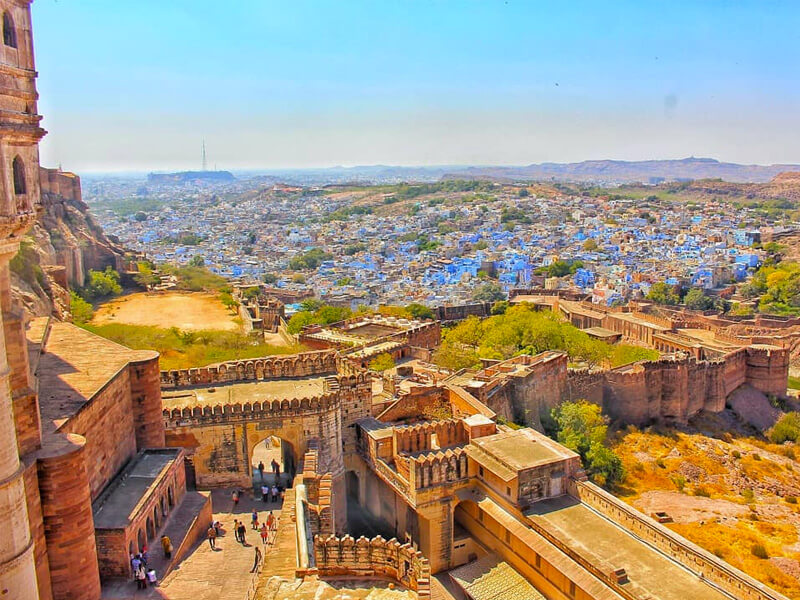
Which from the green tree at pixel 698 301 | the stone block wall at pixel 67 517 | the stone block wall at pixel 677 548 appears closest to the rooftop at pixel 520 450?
the stone block wall at pixel 677 548

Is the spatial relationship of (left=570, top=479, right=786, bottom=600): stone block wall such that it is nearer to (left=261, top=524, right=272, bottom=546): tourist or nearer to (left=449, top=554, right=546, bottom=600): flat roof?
(left=449, top=554, right=546, bottom=600): flat roof

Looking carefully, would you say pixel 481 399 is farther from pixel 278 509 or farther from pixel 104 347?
pixel 104 347

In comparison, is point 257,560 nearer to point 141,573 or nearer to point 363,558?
point 141,573

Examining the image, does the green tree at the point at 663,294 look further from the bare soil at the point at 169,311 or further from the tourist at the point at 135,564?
the tourist at the point at 135,564

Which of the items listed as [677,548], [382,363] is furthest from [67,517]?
[382,363]

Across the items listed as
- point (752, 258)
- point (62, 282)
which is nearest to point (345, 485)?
point (62, 282)
